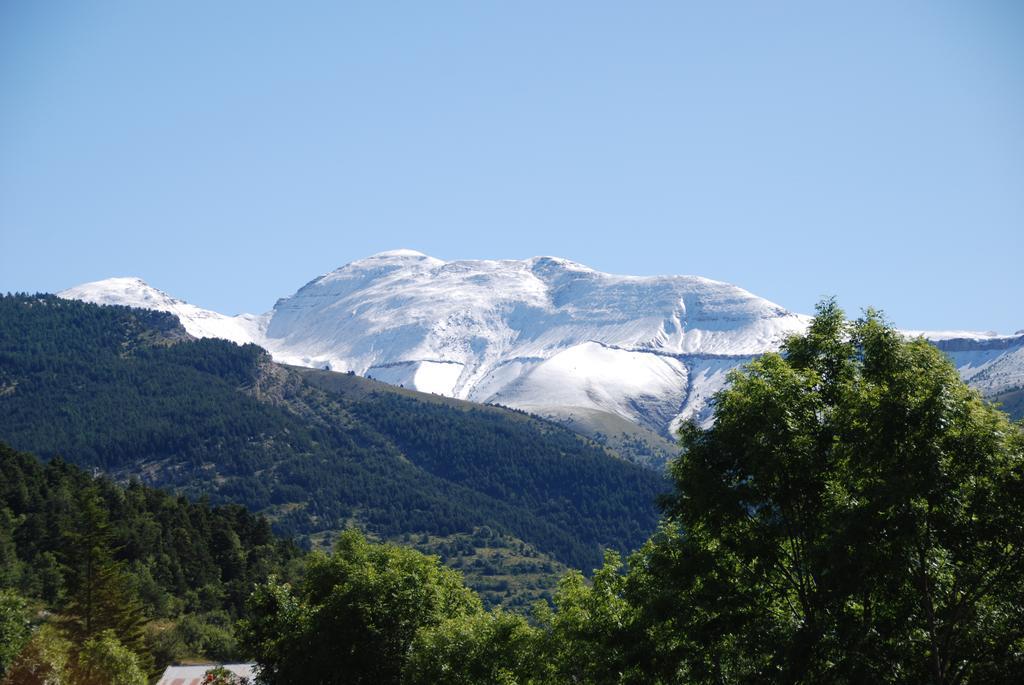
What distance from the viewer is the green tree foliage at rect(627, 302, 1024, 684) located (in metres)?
27.9

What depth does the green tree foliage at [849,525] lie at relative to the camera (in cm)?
2792

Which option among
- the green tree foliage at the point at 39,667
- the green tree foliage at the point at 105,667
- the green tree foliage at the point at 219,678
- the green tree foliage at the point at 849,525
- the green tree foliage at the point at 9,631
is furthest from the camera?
the green tree foliage at the point at 105,667

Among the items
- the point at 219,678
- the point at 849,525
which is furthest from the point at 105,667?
the point at 849,525

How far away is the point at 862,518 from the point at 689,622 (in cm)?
796

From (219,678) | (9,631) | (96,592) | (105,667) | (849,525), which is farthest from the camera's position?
(96,592)

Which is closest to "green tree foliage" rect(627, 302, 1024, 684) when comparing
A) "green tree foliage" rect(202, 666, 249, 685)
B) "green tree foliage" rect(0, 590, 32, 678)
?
"green tree foliage" rect(202, 666, 249, 685)

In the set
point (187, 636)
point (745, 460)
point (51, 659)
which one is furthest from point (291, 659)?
point (187, 636)

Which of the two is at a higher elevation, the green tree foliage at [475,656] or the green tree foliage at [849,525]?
the green tree foliage at [849,525]

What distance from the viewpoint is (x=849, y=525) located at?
92.5ft

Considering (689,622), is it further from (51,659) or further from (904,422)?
(51,659)

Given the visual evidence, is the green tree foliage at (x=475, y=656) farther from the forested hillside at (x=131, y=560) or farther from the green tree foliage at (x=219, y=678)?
the forested hillside at (x=131, y=560)

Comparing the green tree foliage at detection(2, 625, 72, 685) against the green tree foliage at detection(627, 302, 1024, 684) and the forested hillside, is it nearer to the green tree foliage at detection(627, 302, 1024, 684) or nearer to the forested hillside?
the forested hillside

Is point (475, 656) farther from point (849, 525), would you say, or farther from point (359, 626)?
point (849, 525)

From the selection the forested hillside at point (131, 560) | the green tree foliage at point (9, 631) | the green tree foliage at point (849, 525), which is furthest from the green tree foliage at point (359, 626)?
the forested hillside at point (131, 560)
